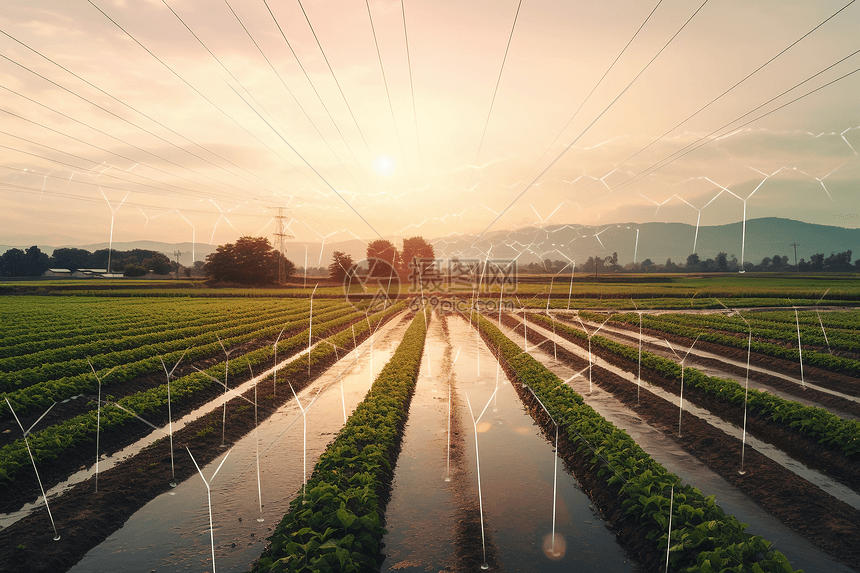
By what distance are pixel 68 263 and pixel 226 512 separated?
19628cm

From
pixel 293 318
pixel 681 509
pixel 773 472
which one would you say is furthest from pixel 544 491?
pixel 293 318

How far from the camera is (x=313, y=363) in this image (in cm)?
2336

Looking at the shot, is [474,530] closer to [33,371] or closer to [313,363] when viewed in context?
[313,363]

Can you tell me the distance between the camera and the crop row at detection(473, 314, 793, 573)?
19.9 ft

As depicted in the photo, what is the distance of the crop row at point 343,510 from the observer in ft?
20.5

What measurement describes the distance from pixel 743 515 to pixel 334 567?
25.8ft

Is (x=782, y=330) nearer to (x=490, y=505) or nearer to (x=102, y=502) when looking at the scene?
(x=490, y=505)

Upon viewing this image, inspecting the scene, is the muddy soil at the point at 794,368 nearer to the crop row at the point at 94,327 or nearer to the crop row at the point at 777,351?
the crop row at the point at 777,351

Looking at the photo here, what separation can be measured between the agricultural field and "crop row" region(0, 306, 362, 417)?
106 mm

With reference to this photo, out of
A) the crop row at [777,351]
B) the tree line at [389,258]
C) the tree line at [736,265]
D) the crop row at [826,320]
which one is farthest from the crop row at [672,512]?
the tree line at [736,265]

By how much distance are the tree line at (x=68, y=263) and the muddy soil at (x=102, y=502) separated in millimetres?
135080

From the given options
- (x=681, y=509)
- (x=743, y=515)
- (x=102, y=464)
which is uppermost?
(x=681, y=509)

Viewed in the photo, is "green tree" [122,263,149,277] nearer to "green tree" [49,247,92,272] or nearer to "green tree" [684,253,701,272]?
"green tree" [49,247,92,272]

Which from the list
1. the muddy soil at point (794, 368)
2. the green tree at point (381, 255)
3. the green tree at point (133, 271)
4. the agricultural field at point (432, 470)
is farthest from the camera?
the green tree at point (381, 255)
